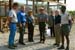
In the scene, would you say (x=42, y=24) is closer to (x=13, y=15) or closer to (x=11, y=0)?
(x=13, y=15)

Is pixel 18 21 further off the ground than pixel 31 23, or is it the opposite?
pixel 18 21

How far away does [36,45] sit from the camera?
14094 millimetres

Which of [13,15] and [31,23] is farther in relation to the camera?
[31,23]

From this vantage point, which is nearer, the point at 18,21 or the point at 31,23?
the point at 18,21

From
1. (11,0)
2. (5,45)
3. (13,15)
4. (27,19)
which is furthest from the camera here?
(11,0)

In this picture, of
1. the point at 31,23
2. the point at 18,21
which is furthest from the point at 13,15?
the point at 31,23

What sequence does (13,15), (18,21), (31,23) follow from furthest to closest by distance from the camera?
(31,23), (18,21), (13,15)

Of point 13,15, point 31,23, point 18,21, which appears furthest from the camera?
point 31,23

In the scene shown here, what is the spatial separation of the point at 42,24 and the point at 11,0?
25.0 ft

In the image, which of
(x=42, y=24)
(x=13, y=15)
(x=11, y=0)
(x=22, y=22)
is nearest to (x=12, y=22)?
(x=13, y=15)

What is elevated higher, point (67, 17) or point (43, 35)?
point (67, 17)

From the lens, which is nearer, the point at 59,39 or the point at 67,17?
the point at 67,17

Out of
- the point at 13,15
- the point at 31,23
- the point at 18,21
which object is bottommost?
the point at 31,23

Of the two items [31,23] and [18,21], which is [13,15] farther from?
[31,23]
